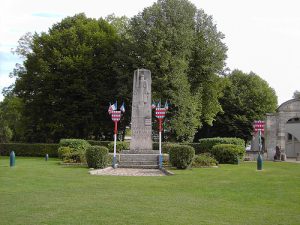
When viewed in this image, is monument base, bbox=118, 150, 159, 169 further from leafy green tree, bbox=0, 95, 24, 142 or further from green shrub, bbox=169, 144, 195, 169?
leafy green tree, bbox=0, 95, 24, 142

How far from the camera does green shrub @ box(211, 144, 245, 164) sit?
29.4 meters

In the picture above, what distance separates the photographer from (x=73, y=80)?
1559 inches

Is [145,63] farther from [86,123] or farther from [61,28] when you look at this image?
[61,28]

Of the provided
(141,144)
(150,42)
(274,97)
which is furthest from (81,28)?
(274,97)

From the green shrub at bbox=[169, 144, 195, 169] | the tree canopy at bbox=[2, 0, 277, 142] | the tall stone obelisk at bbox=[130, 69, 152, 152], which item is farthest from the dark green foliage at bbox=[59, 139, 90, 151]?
the green shrub at bbox=[169, 144, 195, 169]

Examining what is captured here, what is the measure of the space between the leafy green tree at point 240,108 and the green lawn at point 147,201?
1347 inches

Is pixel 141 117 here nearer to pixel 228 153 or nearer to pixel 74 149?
pixel 74 149

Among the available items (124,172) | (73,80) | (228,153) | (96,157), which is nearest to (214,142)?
(228,153)

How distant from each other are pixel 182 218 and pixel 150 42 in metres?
28.4

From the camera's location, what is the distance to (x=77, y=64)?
128 ft

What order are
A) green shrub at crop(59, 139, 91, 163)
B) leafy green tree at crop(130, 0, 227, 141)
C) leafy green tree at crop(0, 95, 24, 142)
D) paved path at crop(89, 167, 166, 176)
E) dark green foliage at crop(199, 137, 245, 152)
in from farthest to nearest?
leafy green tree at crop(0, 95, 24, 142) → leafy green tree at crop(130, 0, 227, 141) → dark green foliage at crop(199, 137, 245, 152) → green shrub at crop(59, 139, 91, 163) → paved path at crop(89, 167, 166, 176)

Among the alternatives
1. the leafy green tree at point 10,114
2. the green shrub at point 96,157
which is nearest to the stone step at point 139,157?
the green shrub at point 96,157

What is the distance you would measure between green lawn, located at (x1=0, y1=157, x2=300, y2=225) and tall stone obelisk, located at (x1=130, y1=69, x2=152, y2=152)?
12.0 metres

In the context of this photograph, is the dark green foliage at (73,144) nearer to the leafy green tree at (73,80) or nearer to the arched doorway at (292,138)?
the leafy green tree at (73,80)
